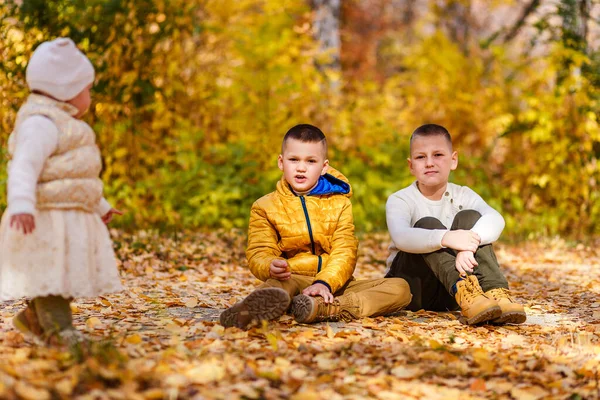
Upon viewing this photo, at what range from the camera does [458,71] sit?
1148 cm

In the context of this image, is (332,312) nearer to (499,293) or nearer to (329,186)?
(329,186)

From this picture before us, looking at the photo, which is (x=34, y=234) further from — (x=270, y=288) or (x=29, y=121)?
(x=270, y=288)

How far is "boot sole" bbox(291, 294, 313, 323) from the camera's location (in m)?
3.71

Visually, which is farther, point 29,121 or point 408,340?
point 408,340

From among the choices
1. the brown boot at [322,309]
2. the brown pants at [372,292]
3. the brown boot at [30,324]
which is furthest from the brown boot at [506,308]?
the brown boot at [30,324]

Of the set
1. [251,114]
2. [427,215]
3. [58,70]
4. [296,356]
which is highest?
[251,114]

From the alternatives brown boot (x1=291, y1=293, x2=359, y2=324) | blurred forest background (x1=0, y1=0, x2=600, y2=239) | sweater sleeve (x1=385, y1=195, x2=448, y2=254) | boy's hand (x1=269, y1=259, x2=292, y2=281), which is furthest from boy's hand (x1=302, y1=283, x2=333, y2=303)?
blurred forest background (x1=0, y1=0, x2=600, y2=239)

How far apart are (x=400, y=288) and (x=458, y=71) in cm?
799

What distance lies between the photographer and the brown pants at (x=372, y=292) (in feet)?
13.0

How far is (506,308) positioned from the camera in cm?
382

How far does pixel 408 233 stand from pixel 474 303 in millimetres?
518

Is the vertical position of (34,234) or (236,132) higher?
(236,132)

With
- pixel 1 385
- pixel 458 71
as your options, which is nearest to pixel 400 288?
pixel 1 385

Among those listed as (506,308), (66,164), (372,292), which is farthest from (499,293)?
(66,164)
